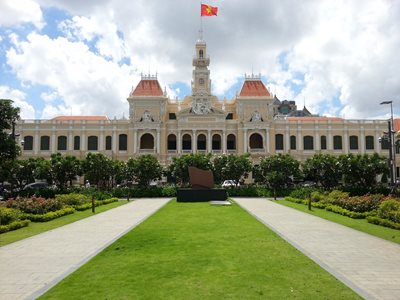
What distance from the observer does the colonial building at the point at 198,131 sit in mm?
60938

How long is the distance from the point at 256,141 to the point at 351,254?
53.6 meters

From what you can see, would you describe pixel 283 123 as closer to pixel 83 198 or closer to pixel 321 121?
pixel 321 121

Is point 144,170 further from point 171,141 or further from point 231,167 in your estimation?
point 171,141

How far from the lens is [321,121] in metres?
62.1

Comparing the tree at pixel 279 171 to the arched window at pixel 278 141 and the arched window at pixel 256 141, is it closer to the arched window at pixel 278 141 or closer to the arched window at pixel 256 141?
the arched window at pixel 278 141

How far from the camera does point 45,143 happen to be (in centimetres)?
6203

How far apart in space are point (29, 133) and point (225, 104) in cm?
3194

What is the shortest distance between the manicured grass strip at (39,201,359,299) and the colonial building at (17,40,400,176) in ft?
156

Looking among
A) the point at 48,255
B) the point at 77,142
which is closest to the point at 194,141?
the point at 77,142

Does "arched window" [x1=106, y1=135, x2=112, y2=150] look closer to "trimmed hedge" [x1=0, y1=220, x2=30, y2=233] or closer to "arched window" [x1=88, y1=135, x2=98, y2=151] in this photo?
"arched window" [x1=88, y1=135, x2=98, y2=151]

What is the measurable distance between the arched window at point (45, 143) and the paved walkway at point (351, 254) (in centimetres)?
5246

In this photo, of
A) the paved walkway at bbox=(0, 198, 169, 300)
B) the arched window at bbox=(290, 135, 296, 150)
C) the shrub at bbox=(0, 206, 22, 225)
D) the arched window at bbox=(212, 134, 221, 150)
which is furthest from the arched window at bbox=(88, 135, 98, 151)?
the paved walkway at bbox=(0, 198, 169, 300)

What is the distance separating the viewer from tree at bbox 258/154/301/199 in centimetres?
3916

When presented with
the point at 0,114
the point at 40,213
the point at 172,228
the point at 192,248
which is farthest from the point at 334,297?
the point at 0,114
